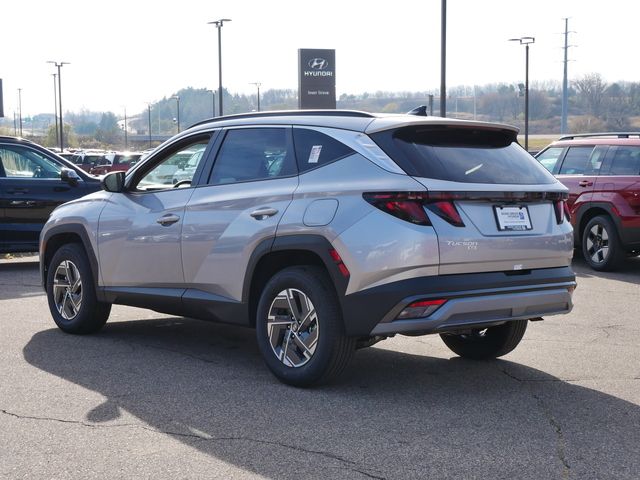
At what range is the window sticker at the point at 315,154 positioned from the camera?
6371mm

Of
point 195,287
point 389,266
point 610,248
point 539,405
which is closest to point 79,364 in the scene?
point 195,287

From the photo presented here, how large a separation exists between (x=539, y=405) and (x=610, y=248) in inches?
314

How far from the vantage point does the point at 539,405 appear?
5.87m

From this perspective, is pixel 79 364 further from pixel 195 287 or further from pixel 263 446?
pixel 263 446

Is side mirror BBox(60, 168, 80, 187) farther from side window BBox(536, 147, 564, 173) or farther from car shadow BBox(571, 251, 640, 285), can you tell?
car shadow BBox(571, 251, 640, 285)

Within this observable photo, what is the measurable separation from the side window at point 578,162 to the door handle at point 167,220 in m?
8.29

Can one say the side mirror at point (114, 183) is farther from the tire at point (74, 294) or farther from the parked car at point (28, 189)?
the parked car at point (28, 189)

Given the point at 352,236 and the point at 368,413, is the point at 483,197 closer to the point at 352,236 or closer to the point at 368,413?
the point at 352,236

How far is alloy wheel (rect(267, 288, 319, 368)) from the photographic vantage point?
616 centimetres

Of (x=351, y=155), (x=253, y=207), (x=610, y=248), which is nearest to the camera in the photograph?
(x=351, y=155)

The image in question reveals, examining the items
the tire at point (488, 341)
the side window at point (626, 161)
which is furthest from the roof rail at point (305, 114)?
the side window at point (626, 161)

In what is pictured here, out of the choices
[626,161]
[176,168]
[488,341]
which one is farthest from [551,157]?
[176,168]

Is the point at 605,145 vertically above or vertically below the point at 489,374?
above

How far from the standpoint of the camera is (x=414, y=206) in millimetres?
5715
